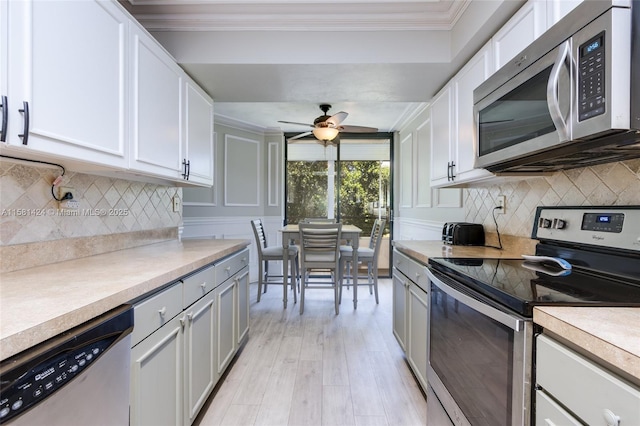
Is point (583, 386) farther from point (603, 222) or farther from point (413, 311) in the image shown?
point (413, 311)

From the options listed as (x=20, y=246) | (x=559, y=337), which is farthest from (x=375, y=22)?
(x=20, y=246)

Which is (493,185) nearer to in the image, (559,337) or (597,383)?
(559,337)

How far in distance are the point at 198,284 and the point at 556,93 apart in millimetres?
1676

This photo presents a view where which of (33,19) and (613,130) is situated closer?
(613,130)

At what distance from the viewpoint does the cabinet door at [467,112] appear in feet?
5.69

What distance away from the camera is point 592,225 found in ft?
4.10

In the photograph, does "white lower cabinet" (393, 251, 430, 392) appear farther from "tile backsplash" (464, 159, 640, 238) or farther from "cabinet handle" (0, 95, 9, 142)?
"cabinet handle" (0, 95, 9, 142)

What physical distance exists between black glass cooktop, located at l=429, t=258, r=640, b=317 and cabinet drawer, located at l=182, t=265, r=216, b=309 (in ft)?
3.95

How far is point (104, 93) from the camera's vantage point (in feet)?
4.27

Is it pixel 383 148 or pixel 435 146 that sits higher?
pixel 383 148

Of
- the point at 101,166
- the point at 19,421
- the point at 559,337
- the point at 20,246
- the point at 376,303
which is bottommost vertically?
the point at 376,303

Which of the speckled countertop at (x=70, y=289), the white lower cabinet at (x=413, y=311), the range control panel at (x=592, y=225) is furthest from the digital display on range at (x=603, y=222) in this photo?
the speckled countertop at (x=70, y=289)

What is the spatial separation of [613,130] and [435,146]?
1591 mm

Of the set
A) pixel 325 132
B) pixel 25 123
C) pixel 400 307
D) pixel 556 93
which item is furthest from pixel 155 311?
pixel 325 132
